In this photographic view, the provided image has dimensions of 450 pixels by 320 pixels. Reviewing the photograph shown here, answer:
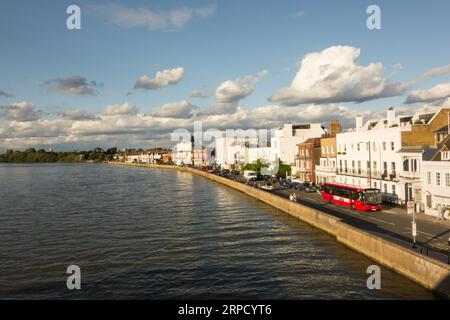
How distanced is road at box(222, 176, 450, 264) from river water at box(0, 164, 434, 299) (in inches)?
107

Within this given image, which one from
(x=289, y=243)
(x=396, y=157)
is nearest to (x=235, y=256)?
(x=289, y=243)

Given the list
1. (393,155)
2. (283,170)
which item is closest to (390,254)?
(393,155)

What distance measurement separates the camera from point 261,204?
206ft

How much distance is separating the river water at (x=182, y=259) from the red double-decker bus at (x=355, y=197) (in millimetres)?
6889

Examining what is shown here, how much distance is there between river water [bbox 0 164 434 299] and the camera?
24000 mm

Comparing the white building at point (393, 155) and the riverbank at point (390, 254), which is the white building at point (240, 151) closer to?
the white building at point (393, 155)

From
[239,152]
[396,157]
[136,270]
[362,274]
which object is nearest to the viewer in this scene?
[362,274]

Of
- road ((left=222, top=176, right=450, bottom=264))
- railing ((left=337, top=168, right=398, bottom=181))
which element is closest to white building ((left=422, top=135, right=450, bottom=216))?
road ((left=222, top=176, right=450, bottom=264))

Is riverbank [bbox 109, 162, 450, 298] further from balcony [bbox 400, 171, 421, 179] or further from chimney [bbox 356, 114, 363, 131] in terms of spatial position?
chimney [bbox 356, 114, 363, 131]

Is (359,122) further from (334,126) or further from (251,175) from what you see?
(251,175)

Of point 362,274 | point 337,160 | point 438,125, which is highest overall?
point 438,125

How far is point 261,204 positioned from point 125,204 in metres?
21.4

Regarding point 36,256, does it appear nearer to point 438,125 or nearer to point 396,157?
point 396,157

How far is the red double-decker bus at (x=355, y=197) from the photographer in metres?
44.4
